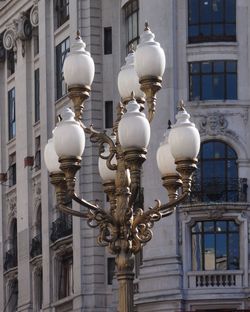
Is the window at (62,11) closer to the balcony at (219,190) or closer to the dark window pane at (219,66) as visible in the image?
the dark window pane at (219,66)

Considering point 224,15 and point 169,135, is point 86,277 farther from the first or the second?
point 169,135

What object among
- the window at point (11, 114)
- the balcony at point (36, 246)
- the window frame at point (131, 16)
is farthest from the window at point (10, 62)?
the window frame at point (131, 16)

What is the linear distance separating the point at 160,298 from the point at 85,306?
5.61 meters

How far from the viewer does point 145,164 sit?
6234 cm

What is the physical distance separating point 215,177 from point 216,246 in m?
2.41

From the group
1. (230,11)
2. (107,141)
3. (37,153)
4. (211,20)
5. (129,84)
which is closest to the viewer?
(107,141)

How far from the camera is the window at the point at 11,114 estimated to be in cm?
7744

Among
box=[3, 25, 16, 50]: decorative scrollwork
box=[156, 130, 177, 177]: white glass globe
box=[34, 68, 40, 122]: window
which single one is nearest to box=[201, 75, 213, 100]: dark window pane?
box=[34, 68, 40, 122]: window

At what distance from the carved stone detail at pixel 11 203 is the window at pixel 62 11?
912 centimetres

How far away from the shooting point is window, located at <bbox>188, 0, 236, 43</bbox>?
203ft

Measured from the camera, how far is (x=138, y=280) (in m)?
62.0

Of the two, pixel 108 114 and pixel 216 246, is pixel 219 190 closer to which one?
pixel 216 246

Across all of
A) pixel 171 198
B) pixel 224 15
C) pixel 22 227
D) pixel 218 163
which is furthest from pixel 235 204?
pixel 171 198

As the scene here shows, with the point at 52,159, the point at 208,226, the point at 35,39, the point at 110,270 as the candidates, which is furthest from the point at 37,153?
the point at 52,159
